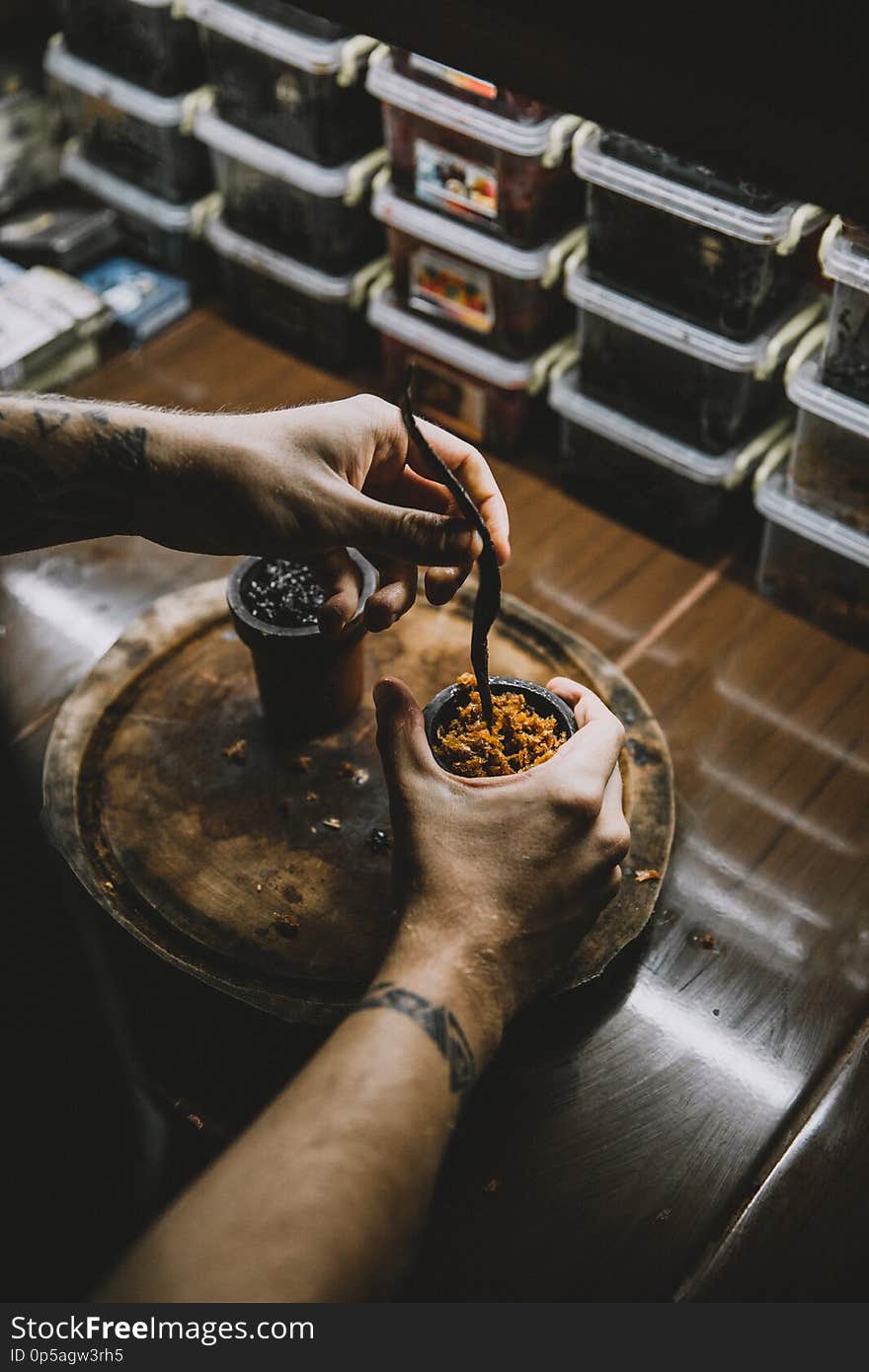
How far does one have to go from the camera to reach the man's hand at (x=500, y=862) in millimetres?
1457

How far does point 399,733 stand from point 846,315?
1122 mm

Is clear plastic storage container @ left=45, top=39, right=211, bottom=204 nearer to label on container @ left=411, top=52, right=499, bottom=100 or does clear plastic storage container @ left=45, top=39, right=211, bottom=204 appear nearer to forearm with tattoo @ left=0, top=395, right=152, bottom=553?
label on container @ left=411, top=52, right=499, bottom=100

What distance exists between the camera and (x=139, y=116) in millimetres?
3018

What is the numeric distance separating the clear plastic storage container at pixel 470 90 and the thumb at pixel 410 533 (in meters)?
1.12

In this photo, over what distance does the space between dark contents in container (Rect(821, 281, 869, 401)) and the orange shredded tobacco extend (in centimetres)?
90

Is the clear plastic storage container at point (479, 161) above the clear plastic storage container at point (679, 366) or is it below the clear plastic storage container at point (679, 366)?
above

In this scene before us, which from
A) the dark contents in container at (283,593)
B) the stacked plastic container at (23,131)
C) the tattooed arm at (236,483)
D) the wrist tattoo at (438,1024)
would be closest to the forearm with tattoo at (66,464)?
the tattooed arm at (236,483)

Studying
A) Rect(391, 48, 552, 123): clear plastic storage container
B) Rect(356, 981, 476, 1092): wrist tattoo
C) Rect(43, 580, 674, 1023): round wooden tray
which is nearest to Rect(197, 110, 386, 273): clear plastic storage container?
Rect(391, 48, 552, 123): clear plastic storage container

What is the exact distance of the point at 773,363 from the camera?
233 cm

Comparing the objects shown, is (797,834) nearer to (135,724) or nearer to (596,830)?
(596,830)

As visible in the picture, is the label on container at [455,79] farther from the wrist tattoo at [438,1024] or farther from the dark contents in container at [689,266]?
the wrist tattoo at [438,1024]

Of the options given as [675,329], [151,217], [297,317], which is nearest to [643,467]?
[675,329]

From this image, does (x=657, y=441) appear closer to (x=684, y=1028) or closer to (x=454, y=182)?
(x=454, y=182)

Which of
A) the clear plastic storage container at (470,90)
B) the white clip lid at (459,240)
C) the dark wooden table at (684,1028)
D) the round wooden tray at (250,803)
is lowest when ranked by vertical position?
the dark wooden table at (684,1028)
